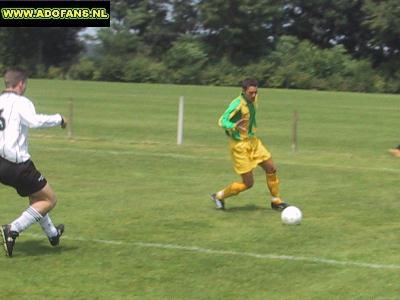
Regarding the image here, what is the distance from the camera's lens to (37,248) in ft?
28.7

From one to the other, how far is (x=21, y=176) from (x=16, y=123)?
0.51 meters

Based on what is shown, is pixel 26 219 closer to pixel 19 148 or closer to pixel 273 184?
pixel 19 148

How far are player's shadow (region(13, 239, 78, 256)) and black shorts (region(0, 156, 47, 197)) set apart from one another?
75 centimetres

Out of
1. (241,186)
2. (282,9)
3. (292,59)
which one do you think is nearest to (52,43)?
(282,9)

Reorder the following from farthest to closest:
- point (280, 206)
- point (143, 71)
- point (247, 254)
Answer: point (143, 71)
point (280, 206)
point (247, 254)

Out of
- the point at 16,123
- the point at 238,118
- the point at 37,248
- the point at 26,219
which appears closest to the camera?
the point at 16,123

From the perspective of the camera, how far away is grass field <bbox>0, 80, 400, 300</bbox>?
7320mm

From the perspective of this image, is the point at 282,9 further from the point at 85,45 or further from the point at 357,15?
the point at 85,45

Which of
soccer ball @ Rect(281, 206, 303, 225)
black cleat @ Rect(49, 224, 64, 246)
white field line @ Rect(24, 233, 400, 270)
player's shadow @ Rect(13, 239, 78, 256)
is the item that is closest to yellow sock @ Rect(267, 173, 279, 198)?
soccer ball @ Rect(281, 206, 303, 225)

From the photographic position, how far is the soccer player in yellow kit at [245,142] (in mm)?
10797

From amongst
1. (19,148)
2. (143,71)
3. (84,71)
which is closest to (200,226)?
(19,148)

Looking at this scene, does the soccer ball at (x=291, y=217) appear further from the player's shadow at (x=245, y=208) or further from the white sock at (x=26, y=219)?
the white sock at (x=26, y=219)

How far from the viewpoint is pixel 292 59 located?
5669 cm

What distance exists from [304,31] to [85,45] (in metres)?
18.8
